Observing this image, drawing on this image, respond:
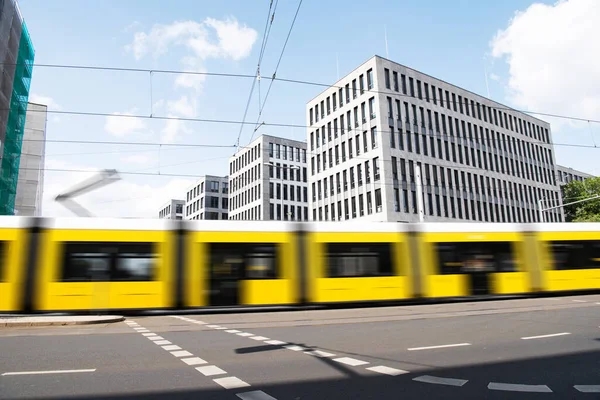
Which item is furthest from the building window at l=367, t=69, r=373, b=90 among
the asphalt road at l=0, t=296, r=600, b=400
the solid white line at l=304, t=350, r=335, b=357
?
the solid white line at l=304, t=350, r=335, b=357

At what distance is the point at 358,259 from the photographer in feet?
47.5

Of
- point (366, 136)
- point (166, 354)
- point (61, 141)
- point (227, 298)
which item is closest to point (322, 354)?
point (166, 354)

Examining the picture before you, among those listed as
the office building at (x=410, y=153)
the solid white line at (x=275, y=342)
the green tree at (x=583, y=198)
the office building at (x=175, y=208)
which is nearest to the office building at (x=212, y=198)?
A: the office building at (x=175, y=208)

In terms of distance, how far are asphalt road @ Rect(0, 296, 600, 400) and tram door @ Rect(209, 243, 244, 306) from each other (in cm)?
241

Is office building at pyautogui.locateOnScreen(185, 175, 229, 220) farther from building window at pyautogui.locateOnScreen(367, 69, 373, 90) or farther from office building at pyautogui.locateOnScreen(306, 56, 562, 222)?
building window at pyautogui.locateOnScreen(367, 69, 373, 90)

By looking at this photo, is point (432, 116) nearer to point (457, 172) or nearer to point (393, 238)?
point (457, 172)

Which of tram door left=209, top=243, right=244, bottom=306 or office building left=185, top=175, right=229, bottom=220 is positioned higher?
office building left=185, top=175, right=229, bottom=220

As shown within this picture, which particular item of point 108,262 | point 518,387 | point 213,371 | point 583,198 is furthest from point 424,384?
point 583,198

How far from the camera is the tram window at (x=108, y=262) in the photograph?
12.5 meters

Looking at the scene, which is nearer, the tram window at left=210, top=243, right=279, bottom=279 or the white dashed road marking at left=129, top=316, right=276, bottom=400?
the white dashed road marking at left=129, top=316, right=276, bottom=400

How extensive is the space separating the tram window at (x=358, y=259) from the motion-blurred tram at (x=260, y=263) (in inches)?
1.3

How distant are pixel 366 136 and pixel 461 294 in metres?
33.0

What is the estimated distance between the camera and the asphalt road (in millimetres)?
4582

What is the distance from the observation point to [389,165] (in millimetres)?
44031
